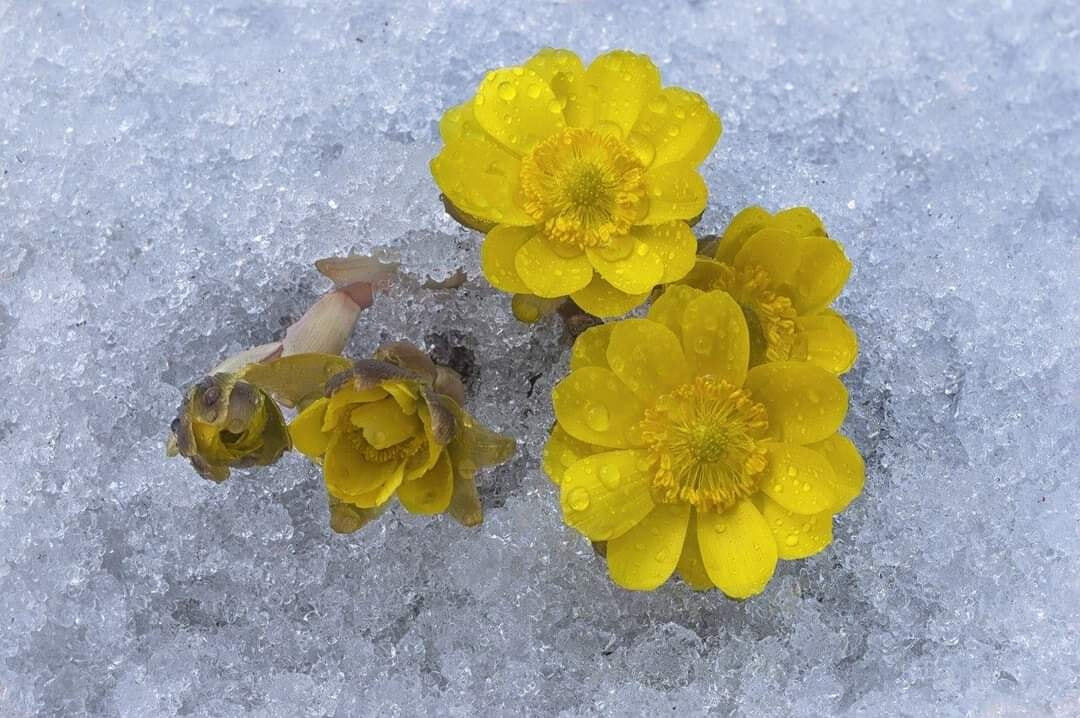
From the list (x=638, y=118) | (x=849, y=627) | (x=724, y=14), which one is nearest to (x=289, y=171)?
(x=638, y=118)

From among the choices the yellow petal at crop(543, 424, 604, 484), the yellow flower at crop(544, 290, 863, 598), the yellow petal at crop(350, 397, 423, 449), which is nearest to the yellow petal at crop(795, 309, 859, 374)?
the yellow flower at crop(544, 290, 863, 598)

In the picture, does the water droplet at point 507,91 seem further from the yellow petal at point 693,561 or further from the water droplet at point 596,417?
the yellow petal at point 693,561

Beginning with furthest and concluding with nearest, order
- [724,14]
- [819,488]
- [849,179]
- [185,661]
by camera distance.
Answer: [724,14] → [849,179] → [185,661] → [819,488]

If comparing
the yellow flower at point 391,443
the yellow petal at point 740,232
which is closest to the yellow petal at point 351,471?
the yellow flower at point 391,443

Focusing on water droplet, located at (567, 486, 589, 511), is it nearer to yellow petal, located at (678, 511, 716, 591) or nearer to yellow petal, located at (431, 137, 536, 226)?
yellow petal, located at (678, 511, 716, 591)

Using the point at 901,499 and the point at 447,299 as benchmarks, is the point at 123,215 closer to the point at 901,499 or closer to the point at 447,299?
the point at 447,299

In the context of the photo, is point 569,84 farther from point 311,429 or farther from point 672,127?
point 311,429
